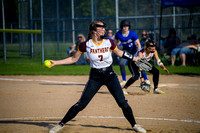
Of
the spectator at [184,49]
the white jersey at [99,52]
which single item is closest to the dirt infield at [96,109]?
the white jersey at [99,52]

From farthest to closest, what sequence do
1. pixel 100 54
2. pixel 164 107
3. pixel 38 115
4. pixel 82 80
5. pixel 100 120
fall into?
pixel 82 80, pixel 164 107, pixel 38 115, pixel 100 120, pixel 100 54

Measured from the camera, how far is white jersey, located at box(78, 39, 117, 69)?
4980 mm

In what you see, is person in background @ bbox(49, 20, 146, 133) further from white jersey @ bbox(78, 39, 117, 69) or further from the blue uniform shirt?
the blue uniform shirt

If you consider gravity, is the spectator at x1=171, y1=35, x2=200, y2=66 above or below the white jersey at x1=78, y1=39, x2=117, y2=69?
below

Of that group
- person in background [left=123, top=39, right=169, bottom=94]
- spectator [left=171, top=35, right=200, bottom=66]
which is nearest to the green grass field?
spectator [left=171, top=35, right=200, bottom=66]

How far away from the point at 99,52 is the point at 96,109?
2283 mm

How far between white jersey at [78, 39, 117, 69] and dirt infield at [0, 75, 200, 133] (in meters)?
1.28

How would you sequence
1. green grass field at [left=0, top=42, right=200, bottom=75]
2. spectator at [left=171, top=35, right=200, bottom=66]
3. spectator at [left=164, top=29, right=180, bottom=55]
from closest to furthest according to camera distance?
1. green grass field at [left=0, top=42, right=200, bottom=75]
2. spectator at [left=171, top=35, right=200, bottom=66]
3. spectator at [left=164, top=29, right=180, bottom=55]

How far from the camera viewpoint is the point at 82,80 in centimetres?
1177

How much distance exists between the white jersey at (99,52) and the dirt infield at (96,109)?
1283 mm

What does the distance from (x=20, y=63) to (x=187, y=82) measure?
38.2 feet

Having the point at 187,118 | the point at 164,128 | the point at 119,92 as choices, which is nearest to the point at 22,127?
the point at 119,92

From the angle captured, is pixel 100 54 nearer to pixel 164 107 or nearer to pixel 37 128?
pixel 37 128

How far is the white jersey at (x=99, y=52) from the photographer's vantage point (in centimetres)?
498
